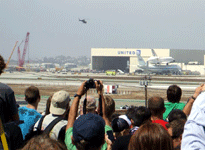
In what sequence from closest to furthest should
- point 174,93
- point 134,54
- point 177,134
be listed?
point 177,134 < point 174,93 < point 134,54

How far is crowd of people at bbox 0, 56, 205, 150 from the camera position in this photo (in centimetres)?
254

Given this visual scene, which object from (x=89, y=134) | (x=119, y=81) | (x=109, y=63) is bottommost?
(x=119, y=81)

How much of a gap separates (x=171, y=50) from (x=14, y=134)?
121 meters

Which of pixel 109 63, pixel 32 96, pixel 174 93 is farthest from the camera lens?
pixel 109 63

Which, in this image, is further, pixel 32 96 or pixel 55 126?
pixel 32 96

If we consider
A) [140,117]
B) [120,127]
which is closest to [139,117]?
[140,117]

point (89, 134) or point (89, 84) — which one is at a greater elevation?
point (89, 84)

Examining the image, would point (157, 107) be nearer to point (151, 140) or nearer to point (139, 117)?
point (139, 117)

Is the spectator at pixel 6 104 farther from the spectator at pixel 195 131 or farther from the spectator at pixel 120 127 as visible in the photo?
the spectator at pixel 195 131

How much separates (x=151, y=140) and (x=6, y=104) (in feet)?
8.99

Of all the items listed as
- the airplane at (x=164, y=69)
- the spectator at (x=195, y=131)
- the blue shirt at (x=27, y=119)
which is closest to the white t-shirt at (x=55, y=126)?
the blue shirt at (x=27, y=119)

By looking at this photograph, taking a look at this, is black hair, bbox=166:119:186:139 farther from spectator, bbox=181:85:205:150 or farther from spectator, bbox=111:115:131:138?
spectator, bbox=181:85:205:150

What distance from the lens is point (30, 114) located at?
5895 millimetres

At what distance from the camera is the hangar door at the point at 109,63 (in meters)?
133
